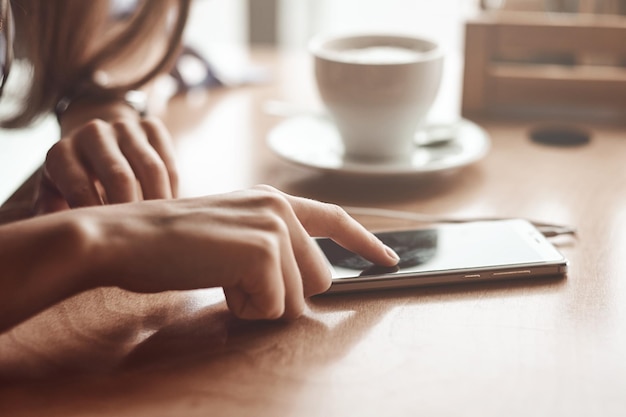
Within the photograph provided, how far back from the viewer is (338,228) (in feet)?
1.85

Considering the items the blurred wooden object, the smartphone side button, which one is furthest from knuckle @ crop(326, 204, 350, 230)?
the blurred wooden object

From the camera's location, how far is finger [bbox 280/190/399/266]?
0.56 metres

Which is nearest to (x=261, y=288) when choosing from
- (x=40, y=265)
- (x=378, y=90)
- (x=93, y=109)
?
(x=40, y=265)

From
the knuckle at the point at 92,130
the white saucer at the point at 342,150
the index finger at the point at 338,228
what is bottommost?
the white saucer at the point at 342,150

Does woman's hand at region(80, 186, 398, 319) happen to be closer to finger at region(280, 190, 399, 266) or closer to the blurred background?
finger at region(280, 190, 399, 266)

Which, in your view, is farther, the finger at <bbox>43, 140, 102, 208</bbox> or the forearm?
the finger at <bbox>43, 140, 102, 208</bbox>

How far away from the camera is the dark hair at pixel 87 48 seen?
2.84 ft

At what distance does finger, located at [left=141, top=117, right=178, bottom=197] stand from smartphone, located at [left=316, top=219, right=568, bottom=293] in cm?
16

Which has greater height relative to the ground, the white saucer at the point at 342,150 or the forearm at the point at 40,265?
the forearm at the point at 40,265

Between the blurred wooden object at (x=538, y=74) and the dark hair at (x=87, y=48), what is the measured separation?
0.37 metres

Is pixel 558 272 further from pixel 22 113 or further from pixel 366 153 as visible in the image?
pixel 22 113

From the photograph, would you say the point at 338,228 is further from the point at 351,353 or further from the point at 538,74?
the point at 538,74

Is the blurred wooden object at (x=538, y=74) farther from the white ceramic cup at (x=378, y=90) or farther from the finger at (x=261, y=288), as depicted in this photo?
the finger at (x=261, y=288)

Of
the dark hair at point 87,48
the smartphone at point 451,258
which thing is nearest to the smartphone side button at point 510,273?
the smartphone at point 451,258
